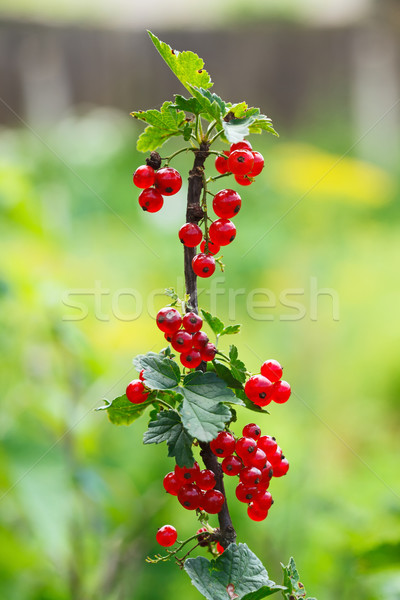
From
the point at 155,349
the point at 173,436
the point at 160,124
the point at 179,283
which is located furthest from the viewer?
the point at 179,283

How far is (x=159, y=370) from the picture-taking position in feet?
2.12

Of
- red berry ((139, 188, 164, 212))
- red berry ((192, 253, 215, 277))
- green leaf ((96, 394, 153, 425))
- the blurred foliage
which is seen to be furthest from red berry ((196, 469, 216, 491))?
the blurred foliage

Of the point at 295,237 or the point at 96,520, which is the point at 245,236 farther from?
the point at 96,520

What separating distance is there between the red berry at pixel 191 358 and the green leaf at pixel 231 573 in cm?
19

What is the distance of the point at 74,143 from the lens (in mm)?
5664

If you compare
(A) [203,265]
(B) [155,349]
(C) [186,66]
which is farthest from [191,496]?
(B) [155,349]

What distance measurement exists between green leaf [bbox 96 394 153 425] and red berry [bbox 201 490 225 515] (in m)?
0.13

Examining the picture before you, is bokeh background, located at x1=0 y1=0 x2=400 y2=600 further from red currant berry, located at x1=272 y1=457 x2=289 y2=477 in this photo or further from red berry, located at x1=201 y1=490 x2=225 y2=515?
red berry, located at x1=201 y1=490 x2=225 y2=515

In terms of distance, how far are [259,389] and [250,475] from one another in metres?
0.10

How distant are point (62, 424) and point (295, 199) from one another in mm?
4294

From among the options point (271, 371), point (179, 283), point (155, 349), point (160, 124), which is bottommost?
point (271, 371)

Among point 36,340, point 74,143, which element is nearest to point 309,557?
point 36,340

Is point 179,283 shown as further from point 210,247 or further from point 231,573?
point 231,573

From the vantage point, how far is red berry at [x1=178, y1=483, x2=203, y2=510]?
66 cm
